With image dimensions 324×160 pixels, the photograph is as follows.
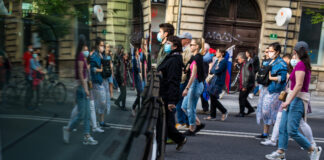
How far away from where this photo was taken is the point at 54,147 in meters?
0.58

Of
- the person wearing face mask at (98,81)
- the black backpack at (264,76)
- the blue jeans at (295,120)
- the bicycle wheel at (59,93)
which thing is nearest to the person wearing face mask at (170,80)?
the blue jeans at (295,120)

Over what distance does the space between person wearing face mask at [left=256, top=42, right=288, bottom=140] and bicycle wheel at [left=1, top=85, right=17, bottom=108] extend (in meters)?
5.03

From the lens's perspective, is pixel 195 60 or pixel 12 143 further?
pixel 195 60

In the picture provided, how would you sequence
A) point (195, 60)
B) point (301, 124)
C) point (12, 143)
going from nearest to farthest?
point (12, 143)
point (301, 124)
point (195, 60)

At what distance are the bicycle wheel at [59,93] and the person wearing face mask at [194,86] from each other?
177 inches

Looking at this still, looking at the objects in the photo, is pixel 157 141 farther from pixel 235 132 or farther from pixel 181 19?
pixel 181 19

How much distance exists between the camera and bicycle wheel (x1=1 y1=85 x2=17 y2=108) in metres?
0.48

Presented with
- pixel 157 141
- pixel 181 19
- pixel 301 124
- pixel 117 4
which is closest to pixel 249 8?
pixel 181 19

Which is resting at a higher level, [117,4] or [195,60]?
[117,4]

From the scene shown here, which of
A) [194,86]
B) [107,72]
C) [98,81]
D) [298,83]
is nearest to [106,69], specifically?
[107,72]

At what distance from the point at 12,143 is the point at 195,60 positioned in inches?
188

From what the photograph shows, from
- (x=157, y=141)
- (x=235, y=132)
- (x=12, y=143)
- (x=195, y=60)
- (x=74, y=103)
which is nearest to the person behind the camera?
(x=12, y=143)

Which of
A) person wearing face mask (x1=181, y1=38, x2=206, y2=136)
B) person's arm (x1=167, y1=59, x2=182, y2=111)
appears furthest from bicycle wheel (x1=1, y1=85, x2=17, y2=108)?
person wearing face mask (x1=181, y1=38, x2=206, y2=136)

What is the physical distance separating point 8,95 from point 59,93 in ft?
0.37
